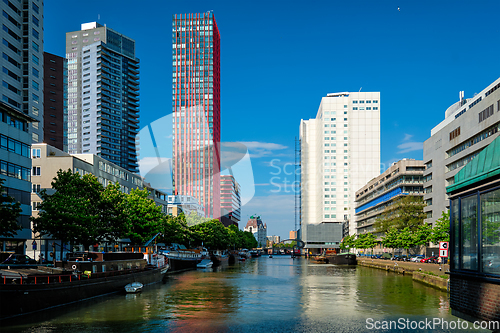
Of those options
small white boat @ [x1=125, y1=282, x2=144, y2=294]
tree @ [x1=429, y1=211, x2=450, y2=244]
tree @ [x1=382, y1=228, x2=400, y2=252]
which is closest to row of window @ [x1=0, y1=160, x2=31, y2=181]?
small white boat @ [x1=125, y1=282, x2=144, y2=294]

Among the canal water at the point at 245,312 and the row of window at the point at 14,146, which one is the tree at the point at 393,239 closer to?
the canal water at the point at 245,312

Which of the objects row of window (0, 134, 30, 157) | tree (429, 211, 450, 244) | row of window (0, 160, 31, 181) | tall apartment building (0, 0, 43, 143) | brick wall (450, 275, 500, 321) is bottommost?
tree (429, 211, 450, 244)

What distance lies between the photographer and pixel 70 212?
63.3 metres

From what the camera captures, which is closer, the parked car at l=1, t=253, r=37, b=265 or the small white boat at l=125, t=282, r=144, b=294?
the small white boat at l=125, t=282, r=144, b=294

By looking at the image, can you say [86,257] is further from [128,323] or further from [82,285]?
[128,323]

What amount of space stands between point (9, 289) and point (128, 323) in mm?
9900

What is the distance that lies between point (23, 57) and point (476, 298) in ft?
455

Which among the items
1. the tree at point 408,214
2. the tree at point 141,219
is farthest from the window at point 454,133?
the tree at point 141,219

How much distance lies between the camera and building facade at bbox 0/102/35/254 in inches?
3014

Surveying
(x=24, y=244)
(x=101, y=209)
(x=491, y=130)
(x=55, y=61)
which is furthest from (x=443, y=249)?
(x=55, y=61)

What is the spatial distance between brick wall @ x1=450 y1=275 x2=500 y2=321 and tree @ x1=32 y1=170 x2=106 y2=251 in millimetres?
51841

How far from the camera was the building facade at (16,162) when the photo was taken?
76562 millimetres

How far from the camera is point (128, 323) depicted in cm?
3438

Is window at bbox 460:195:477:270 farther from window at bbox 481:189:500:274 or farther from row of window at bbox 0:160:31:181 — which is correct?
row of window at bbox 0:160:31:181
